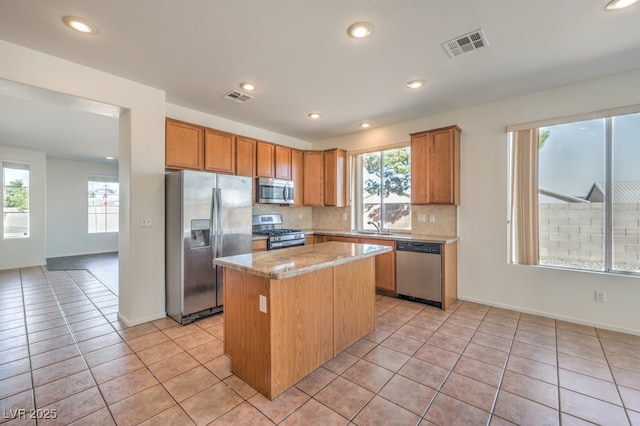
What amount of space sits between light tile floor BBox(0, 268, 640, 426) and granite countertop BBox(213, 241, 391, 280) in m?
0.90

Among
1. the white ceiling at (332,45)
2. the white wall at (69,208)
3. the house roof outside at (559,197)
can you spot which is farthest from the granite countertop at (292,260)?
the white wall at (69,208)

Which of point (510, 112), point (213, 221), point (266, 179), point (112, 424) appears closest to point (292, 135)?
point (266, 179)

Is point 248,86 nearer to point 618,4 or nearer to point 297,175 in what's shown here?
point 297,175

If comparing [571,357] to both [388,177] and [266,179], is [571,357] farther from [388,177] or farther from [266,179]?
[266,179]

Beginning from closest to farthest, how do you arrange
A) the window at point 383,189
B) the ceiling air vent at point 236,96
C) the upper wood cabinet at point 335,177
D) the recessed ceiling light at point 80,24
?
the recessed ceiling light at point 80,24, the ceiling air vent at point 236,96, the window at point 383,189, the upper wood cabinet at point 335,177

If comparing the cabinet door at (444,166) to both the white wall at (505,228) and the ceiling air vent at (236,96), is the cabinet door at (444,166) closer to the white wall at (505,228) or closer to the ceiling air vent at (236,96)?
the white wall at (505,228)

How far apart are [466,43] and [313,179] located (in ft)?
11.0

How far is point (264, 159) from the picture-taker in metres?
4.63

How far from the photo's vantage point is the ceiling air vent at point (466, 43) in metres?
2.26

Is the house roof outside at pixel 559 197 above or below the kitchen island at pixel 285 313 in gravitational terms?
above

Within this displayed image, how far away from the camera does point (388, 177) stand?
4.91 meters

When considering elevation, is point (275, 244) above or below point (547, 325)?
above

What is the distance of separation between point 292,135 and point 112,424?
4712 mm

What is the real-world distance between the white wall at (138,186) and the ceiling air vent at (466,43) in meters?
3.17
